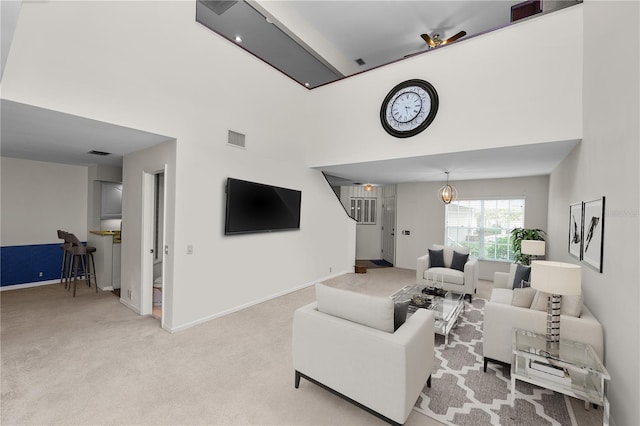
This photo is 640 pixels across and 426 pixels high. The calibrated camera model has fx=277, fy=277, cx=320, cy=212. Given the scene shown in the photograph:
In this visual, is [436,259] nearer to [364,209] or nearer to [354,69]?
[364,209]

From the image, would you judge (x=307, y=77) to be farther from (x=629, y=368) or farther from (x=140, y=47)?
(x=629, y=368)

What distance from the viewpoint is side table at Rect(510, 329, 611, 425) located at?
193cm

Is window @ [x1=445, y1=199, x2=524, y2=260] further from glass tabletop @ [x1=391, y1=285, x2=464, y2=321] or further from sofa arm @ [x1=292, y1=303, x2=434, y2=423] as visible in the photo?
sofa arm @ [x1=292, y1=303, x2=434, y2=423]

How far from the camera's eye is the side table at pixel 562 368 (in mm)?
1934

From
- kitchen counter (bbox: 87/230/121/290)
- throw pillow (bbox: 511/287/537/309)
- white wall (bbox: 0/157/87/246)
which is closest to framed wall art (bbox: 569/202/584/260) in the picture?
throw pillow (bbox: 511/287/537/309)

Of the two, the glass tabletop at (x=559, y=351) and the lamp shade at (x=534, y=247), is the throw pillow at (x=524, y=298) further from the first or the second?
the lamp shade at (x=534, y=247)

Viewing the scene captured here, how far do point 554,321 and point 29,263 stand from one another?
800 cm

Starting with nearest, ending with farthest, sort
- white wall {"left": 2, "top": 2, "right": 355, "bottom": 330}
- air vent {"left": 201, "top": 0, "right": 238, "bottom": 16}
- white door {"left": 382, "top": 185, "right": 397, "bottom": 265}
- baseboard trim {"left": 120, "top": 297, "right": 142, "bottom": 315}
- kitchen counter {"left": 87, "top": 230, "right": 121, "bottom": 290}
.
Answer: white wall {"left": 2, "top": 2, "right": 355, "bottom": 330}, baseboard trim {"left": 120, "top": 297, "right": 142, "bottom": 315}, air vent {"left": 201, "top": 0, "right": 238, "bottom": 16}, kitchen counter {"left": 87, "top": 230, "right": 121, "bottom": 290}, white door {"left": 382, "top": 185, "right": 397, "bottom": 265}

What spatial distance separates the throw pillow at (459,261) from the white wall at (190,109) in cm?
282

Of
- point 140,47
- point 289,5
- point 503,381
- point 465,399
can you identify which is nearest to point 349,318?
point 465,399

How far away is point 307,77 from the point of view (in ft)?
24.4

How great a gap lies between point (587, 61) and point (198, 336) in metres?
5.36

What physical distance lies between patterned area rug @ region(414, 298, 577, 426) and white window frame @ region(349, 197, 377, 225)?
639 cm

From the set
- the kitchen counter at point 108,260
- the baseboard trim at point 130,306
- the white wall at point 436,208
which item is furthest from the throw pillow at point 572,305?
the kitchen counter at point 108,260
